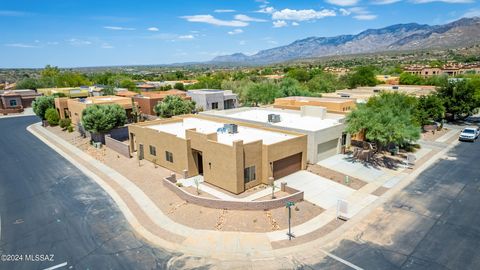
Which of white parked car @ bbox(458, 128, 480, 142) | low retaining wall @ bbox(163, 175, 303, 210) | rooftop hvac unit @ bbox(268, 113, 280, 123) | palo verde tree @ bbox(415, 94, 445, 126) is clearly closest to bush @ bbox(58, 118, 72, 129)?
rooftop hvac unit @ bbox(268, 113, 280, 123)

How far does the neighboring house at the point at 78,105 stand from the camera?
159 ft

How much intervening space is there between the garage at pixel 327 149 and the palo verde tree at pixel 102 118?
27450 mm

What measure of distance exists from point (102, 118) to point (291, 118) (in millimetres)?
24838

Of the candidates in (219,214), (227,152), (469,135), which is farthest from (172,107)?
(469,135)

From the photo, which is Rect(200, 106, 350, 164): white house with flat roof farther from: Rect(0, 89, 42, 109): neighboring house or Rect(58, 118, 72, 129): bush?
Rect(0, 89, 42, 109): neighboring house

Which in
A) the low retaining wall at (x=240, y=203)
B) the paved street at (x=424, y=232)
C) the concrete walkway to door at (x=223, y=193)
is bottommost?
the paved street at (x=424, y=232)

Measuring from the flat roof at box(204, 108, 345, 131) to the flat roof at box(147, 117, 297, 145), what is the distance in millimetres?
2651

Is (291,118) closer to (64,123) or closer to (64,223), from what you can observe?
(64,223)

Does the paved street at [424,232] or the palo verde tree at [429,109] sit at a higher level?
the palo verde tree at [429,109]

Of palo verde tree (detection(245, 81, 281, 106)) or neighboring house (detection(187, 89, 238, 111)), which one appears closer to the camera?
neighboring house (detection(187, 89, 238, 111))

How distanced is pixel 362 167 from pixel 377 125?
4.50 m

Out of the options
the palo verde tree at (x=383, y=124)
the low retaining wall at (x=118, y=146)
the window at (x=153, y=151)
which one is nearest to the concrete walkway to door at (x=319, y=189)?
the palo verde tree at (x=383, y=124)

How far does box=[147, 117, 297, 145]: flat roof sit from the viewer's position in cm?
2886

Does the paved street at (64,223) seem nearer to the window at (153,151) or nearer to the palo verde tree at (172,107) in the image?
the window at (153,151)
